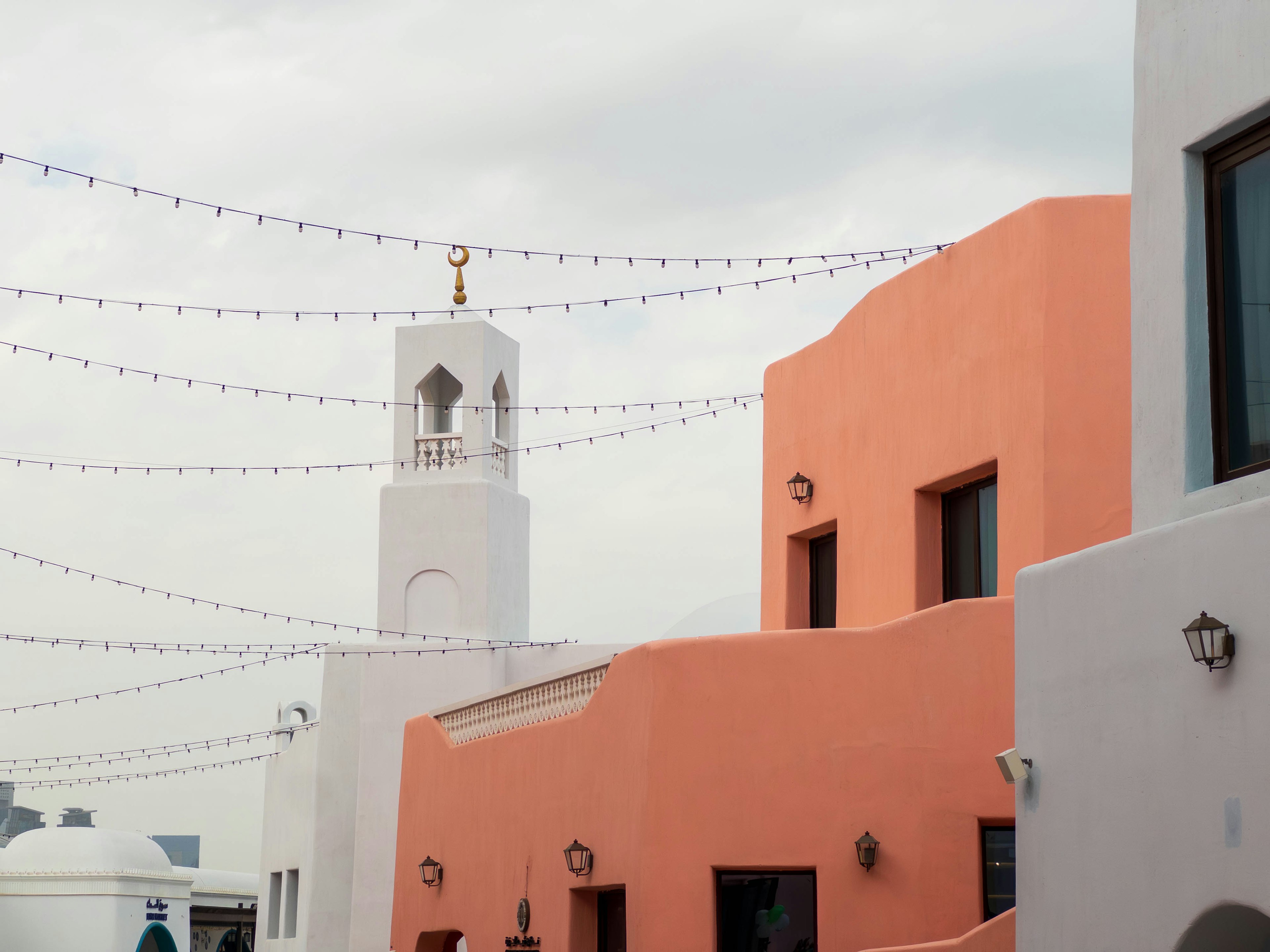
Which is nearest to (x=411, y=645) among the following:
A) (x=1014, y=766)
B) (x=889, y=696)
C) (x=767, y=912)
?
(x=767, y=912)

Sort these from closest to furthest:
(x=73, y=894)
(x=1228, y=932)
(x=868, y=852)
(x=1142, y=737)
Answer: (x=1228, y=932), (x=1142, y=737), (x=868, y=852), (x=73, y=894)

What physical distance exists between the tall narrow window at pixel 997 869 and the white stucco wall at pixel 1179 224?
4.02 meters

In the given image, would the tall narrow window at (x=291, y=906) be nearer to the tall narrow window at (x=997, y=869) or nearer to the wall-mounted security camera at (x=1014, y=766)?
the tall narrow window at (x=997, y=869)

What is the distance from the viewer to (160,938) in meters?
32.0

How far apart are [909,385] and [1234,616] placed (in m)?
6.80

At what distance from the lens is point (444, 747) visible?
14.5m

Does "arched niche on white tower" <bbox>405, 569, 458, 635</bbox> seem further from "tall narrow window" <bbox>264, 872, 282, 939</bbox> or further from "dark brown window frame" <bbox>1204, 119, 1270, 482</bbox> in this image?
"dark brown window frame" <bbox>1204, 119, 1270, 482</bbox>

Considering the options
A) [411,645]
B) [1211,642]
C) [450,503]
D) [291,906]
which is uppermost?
[450,503]

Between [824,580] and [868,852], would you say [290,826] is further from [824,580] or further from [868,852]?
[868,852]

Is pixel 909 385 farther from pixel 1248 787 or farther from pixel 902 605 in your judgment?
pixel 1248 787

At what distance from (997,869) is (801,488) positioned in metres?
4.77

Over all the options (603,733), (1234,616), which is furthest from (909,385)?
(1234,616)

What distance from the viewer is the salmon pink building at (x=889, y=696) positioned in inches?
377

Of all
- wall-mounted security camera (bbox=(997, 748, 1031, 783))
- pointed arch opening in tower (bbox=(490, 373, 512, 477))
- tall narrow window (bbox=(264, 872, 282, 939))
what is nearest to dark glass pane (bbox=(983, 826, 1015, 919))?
wall-mounted security camera (bbox=(997, 748, 1031, 783))
